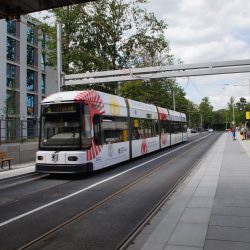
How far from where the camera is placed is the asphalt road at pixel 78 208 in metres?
7.12

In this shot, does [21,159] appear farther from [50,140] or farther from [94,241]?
[94,241]

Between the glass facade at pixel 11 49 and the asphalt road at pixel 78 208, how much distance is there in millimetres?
33720

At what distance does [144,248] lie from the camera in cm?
629

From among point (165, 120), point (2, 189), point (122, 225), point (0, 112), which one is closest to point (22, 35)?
point (0, 112)

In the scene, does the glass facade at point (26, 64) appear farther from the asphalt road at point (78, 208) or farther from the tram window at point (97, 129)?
the asphalt road at point (78, 208)

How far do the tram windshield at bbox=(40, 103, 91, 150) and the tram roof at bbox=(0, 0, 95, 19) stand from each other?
4.88m

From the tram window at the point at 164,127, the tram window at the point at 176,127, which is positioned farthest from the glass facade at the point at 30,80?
the tram window at the point at 164,127

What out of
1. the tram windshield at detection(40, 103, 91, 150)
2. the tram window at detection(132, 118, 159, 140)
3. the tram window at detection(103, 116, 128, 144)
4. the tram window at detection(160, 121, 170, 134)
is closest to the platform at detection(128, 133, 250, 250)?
the tram windshield at detection(40, 103, 91, 150)

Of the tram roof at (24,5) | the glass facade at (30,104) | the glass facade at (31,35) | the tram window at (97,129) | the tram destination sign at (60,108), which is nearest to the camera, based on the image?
the tram roof at (24,5)

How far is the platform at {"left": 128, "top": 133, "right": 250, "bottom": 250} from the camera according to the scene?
6.43 m

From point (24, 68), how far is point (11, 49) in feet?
9.69

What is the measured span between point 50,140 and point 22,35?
120ft

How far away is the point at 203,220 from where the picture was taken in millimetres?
7961

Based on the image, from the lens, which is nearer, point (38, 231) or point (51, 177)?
point (38, 231)
